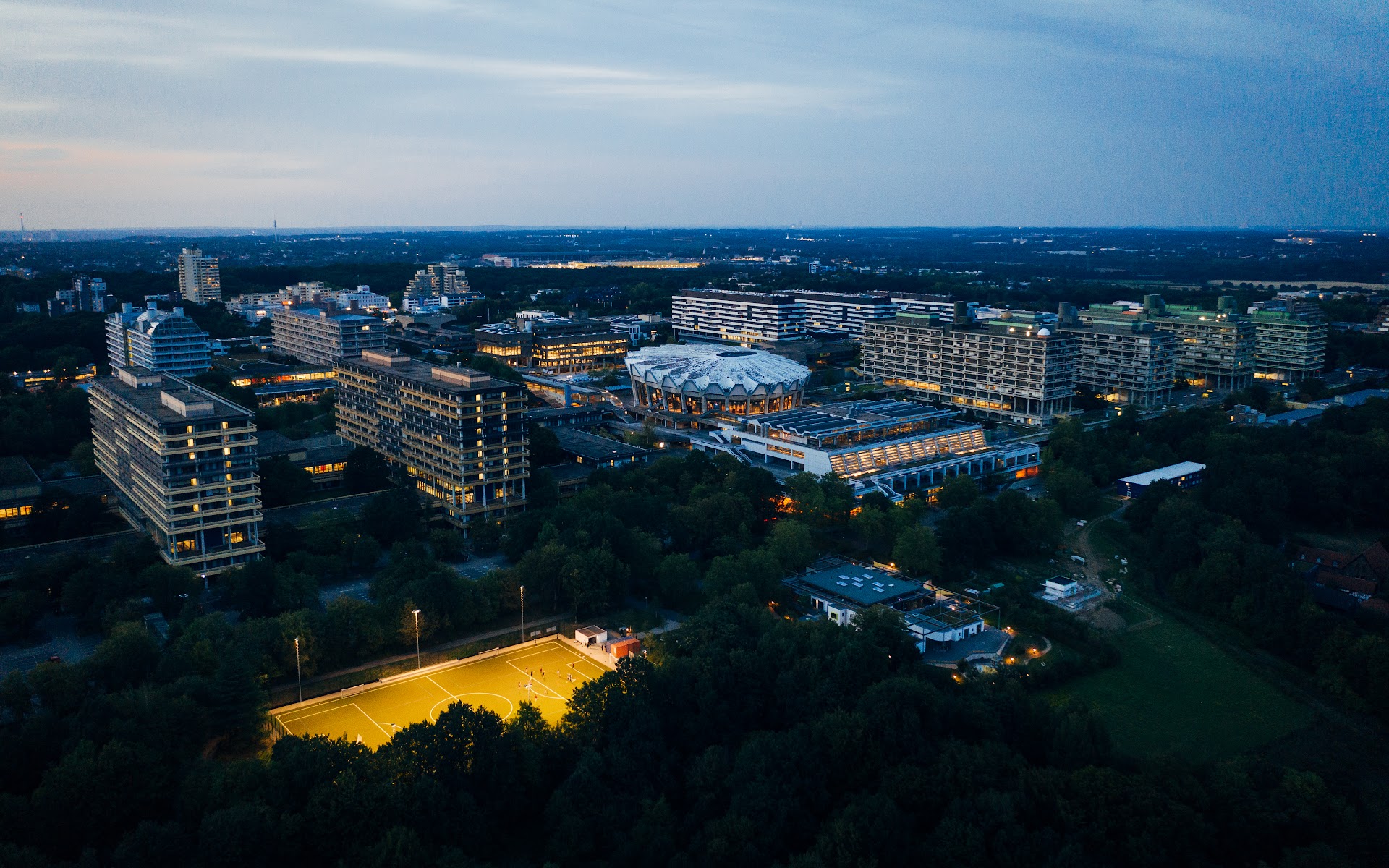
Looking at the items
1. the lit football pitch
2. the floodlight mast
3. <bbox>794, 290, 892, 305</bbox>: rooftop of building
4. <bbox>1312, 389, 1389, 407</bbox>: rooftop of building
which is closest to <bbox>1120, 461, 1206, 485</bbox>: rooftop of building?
<bbox>1312, 389, 1389, 407</bbox>: rooftop of building

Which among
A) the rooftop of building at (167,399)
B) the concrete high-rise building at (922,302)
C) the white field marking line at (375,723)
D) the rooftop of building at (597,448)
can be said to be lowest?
the white field marking line at (375,723)

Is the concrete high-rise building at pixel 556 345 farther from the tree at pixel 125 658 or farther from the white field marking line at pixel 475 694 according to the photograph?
the tree at pixel 125 658

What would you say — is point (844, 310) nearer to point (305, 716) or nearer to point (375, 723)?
point (375, 723)

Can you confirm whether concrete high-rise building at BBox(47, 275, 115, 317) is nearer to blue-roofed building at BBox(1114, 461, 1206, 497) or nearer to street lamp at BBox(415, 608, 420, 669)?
street lamp at BBox(415, 608, 420, 669)

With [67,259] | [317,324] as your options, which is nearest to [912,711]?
[317,324]

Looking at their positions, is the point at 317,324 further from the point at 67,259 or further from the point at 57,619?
the point at 67,259

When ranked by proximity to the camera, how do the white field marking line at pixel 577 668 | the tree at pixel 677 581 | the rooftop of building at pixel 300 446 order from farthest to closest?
the rooftop of building at pixel 300 446, the tree at pixel 677 581, the white field marking line at pixel 577 668

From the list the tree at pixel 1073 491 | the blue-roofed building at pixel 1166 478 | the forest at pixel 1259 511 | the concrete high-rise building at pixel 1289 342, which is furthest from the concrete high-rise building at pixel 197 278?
the concrete high-rise building at pixel 1289 342
